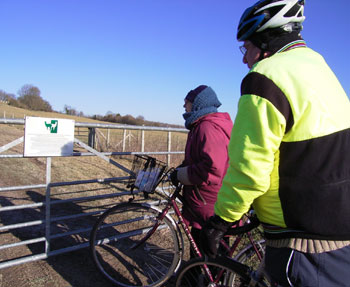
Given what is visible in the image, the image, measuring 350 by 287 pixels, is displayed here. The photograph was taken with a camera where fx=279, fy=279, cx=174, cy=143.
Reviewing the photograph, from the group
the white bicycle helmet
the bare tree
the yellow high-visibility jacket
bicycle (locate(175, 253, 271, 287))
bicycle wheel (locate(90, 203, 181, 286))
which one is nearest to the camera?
the yellow high-visibility jacket

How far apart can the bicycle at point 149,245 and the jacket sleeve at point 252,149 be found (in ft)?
4.41

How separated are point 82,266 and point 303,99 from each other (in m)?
2.99

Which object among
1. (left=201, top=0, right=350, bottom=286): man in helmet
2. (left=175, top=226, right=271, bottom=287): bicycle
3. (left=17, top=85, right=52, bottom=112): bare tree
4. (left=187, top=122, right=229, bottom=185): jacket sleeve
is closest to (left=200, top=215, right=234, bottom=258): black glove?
(left=201, top=0, right=350, bottom=286): man in helmet

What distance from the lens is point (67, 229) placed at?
4.03 metres

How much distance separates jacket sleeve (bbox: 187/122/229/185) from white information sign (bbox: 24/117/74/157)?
1.53 metres

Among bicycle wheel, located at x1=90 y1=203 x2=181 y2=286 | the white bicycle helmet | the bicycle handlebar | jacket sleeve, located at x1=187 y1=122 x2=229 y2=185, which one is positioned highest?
the white bicycle helmet

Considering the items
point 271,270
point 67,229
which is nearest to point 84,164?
point 67,229

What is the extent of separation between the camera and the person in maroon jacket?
235 cm

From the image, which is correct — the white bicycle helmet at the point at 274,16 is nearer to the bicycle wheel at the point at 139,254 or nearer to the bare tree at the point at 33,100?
the bicycle wheel at the point at 139,254

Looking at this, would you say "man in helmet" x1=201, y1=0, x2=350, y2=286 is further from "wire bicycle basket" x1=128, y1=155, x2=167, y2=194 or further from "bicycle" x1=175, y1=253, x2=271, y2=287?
"wire bicycle basket" x1=128, y1=155, x2=167, y2=194

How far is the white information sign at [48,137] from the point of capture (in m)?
2.89

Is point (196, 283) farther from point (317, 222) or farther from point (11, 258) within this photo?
point (11, 258)

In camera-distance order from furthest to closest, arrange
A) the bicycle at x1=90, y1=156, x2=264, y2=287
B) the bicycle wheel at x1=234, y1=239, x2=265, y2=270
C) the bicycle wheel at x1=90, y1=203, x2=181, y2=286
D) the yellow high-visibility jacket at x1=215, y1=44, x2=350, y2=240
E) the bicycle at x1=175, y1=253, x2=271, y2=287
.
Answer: the bicycle wheel at x1=90, y1=203, x2=181, y2=286
the bicycle at x1=90, y1=156, x2=264, y2=287
the bicycle wheel at x1=234, y1=239, x2=265, y2=270
the bicycle at x1=175, y1=253, x2=271, y2=287
the yellow high-visibility jacket at x1=215, y1=44, x2=350, y2=240

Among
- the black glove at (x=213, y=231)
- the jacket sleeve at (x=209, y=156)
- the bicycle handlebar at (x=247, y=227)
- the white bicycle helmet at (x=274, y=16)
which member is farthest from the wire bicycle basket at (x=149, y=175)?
the white bicycle helmet at (x=274, y=16)
